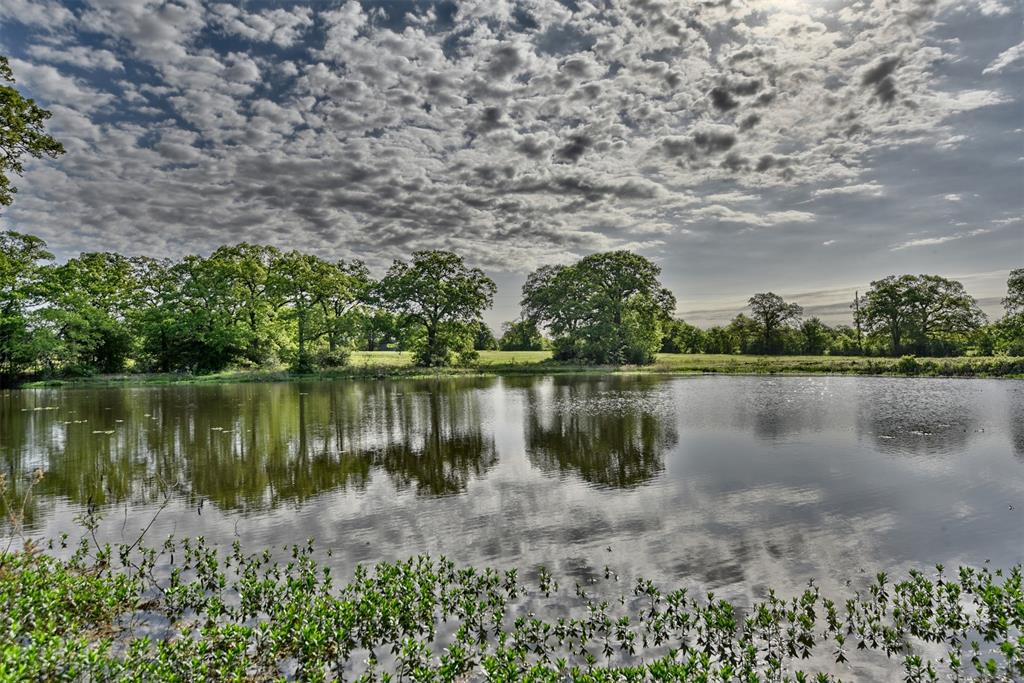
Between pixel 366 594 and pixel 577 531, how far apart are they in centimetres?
456

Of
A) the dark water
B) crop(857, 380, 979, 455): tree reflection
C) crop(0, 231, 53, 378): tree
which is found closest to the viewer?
the dark water

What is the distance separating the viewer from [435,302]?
62.9 metres

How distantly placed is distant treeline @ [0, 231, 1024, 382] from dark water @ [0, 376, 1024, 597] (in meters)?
29.4

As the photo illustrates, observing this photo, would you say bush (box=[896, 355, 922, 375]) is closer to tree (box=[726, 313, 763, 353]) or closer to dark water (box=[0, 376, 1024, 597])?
dark water (box=[0, 376, 1024, 597])

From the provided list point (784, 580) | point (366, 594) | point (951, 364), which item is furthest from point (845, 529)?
point (951, 364)

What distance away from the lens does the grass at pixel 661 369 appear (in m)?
46.7

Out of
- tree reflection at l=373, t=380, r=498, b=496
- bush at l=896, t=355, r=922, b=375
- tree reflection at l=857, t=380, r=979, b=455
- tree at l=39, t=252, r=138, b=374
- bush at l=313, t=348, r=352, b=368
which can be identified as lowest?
tree reflection at l=857, t=380, r=979, b=455

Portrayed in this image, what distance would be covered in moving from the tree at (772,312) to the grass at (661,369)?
27159 millimetres

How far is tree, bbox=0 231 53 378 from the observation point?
152 ft

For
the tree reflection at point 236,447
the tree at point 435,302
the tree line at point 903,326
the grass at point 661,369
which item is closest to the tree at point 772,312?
the tree line at point 903,326

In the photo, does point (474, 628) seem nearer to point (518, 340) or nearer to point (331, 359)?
point (331, 359)

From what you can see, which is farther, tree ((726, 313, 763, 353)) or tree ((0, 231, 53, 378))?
tree ((726, 313, 763, 353))

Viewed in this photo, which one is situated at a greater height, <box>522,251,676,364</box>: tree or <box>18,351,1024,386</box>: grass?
<box>522,251,676,364</box>: tree

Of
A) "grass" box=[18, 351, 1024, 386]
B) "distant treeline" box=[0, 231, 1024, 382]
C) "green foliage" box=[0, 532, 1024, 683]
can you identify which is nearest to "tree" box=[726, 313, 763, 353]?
"distant treeline" box=[0, 231, 1024, 382]
